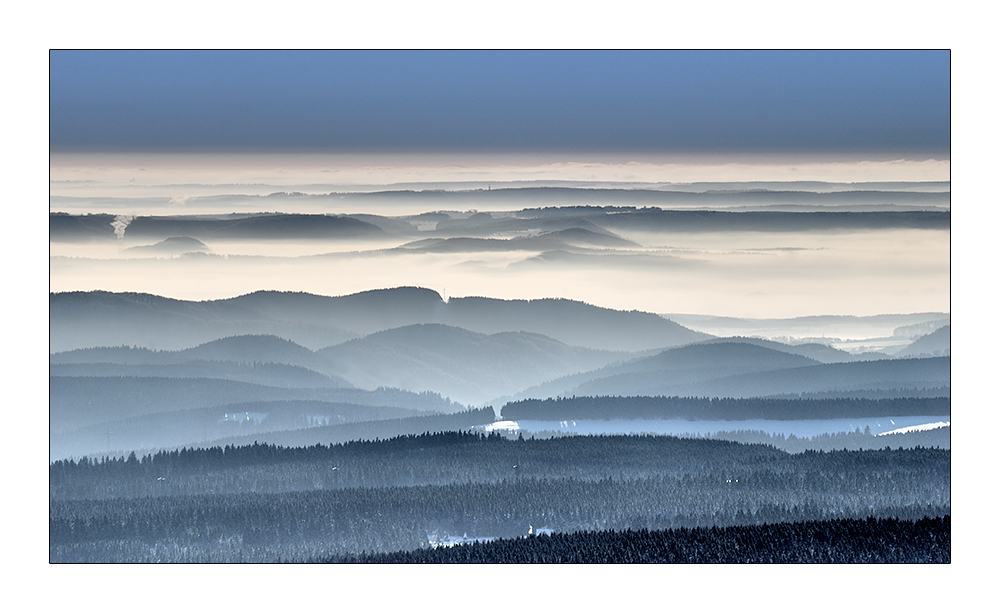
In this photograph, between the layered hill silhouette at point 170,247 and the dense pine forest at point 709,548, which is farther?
the layered hill silhouette at point 170,247

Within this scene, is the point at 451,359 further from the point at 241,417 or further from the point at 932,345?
the point at 932,345

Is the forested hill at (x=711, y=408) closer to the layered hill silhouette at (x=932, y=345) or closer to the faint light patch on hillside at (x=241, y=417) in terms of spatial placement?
the layered hill silhouette at (x=932, y=345)

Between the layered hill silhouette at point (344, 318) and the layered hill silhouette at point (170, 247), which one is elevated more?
the layered hill silhouette at point (170, 247)

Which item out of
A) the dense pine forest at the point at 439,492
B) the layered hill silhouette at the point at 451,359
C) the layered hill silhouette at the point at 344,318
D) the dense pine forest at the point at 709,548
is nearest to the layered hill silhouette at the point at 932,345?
the dense pine forest at the point at 439,492

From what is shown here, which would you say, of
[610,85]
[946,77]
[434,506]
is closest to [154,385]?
[434,506]

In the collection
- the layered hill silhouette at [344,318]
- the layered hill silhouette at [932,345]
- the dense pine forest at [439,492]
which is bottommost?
the dense pine forest at [439,492]

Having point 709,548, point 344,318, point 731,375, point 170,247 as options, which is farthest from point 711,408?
point 170,247

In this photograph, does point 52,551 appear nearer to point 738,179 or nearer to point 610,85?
point 610,85
